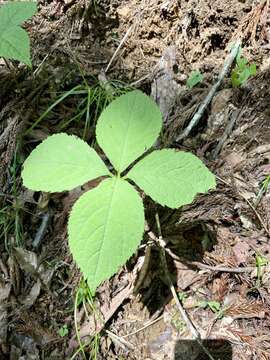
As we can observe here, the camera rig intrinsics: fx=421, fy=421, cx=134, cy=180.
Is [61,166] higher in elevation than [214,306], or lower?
higher

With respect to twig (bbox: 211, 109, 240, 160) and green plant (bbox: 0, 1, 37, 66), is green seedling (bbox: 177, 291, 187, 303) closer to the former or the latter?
twig (bbox: 211, 109, 240, 160)

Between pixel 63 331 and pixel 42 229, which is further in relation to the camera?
pixel 42 229

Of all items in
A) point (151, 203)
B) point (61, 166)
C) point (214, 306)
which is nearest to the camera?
point (61, 166)

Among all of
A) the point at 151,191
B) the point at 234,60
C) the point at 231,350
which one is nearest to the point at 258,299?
the point at 231,350

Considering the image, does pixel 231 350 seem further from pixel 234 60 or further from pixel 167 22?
pixel 167 22

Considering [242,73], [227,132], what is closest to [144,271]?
[227,132]

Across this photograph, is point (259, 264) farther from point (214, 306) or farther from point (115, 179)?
point (115, 179)

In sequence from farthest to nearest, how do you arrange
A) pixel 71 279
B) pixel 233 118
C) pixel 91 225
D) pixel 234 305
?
pixel 233 118 → pixel 71 279 → pixel 234 305 → pixel 91 225
